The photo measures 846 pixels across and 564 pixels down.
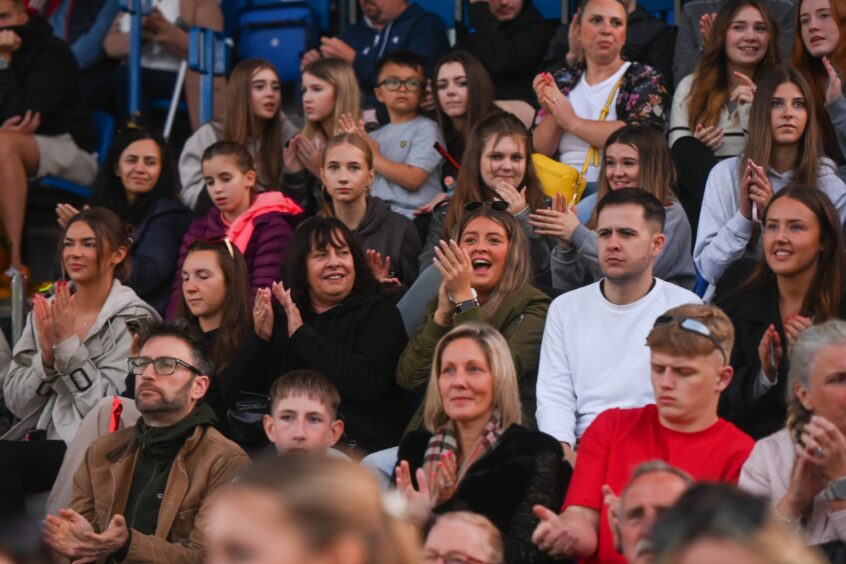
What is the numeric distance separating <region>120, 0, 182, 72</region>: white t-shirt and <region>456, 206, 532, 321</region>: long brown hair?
12.8 feet

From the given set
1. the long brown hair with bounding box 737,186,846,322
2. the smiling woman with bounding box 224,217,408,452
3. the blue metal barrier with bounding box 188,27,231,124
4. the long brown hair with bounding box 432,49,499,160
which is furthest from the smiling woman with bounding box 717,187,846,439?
the blue metal barrier with bounding box 188,27,231,124

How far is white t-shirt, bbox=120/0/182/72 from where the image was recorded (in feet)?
29.8

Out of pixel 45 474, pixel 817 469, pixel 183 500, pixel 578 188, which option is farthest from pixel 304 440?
pixel 578 188

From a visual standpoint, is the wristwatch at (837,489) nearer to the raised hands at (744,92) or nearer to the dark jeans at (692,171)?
the dark jeans at (692,171)

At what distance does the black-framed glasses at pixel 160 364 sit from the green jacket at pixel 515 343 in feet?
2.68

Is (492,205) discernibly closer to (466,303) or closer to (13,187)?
(466,303)

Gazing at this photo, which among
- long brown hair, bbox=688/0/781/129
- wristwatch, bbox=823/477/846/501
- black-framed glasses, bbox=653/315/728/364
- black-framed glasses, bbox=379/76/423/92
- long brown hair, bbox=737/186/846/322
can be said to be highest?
long brown hair, bbox=688/0/781/129

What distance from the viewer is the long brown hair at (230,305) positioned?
603 cm

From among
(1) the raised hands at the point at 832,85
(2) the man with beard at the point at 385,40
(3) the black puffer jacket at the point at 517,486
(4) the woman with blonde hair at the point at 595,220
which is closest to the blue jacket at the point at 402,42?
(2) the man with beard at the point at 385,40

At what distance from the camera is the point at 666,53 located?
7734 mm

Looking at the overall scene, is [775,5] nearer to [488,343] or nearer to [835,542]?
[488,343]

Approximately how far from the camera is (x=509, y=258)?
18.5 feet

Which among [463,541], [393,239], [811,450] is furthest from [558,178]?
[463,541]

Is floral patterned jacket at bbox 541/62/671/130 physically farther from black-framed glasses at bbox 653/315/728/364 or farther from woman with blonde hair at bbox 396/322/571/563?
black-framed glasses at bbox 653/315/728/364
